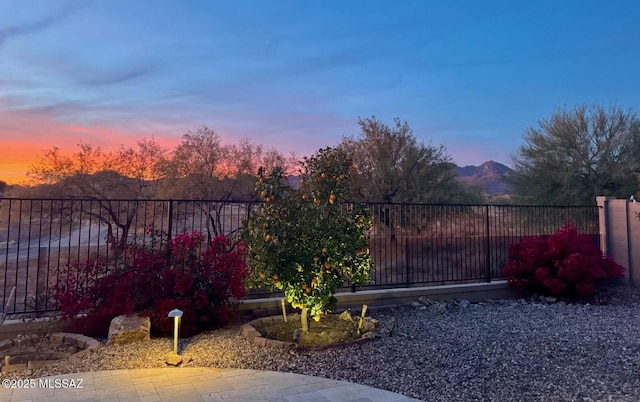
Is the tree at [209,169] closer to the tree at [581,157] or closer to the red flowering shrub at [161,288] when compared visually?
the red flowering shrub at [161,288]

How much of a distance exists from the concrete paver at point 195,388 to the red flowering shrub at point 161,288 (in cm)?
142

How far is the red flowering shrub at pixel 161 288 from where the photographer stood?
17.5 ft

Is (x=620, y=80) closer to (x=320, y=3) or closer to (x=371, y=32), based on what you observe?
(x=371, y=32)

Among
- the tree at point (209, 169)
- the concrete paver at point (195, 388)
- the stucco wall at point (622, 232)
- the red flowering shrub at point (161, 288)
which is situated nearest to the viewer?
the concrete paver at point (195, 388)

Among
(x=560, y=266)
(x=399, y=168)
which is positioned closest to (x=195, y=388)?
(x=560, y=266)

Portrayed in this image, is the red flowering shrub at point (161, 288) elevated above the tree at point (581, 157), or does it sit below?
below

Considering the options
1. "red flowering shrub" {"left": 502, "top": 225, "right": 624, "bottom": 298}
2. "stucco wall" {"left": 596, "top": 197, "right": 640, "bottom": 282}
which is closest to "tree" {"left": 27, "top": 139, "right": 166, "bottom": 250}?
"red flowering shrub" {"left": 502, "top": 225, "right": 624, "bottom": 298}

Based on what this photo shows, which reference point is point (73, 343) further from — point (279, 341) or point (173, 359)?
point (279, 341)

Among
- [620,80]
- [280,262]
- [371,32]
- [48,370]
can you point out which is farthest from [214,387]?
[620,80]

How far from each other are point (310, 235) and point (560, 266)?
618 cm

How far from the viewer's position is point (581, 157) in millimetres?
13812

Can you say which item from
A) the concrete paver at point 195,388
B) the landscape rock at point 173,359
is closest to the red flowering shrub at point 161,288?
the landscape rock at point 173,359

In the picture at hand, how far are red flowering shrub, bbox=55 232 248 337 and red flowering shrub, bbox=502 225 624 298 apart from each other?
617cm

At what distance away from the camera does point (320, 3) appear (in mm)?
9086
